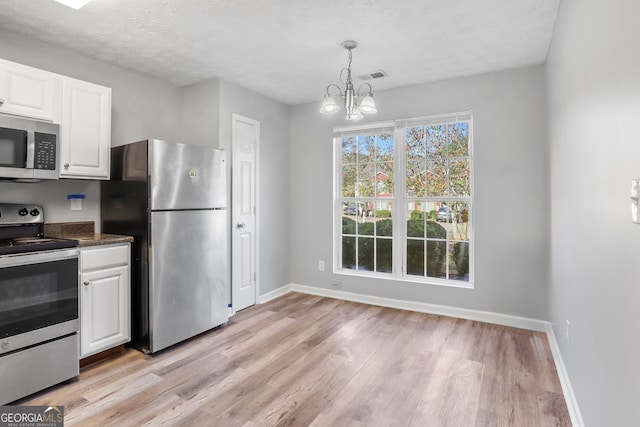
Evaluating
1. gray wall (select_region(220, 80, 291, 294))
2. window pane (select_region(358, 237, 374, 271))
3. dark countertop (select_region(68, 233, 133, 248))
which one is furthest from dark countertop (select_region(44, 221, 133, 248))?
window pane (select_region(358, 237, 374, 271))

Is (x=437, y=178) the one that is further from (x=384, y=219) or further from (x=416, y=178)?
(x=384, y=219)

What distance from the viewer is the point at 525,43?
9.34ft

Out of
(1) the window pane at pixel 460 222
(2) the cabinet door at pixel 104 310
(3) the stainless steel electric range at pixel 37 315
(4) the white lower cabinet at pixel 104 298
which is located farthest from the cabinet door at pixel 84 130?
(1) the window pane at pixel 460 222

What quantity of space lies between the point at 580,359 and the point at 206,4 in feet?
10.1

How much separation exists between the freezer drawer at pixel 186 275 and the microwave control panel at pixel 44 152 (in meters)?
0.75

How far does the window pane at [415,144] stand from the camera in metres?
3.86

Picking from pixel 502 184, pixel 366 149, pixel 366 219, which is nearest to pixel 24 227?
pixel 366 219

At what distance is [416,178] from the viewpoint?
Result: 3904 mm

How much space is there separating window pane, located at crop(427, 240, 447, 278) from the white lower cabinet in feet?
9.75

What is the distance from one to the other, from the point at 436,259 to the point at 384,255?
603mm

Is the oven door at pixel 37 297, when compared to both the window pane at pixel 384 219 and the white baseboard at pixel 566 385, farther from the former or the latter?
the white baseboard at pixel 566 385

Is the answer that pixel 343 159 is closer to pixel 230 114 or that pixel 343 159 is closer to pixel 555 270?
pixel 230 114

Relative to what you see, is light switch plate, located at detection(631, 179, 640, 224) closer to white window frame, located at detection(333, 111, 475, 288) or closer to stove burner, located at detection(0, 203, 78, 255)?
white window frame, located at detection(333, 111, 475, 288)

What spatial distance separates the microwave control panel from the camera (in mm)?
2381
